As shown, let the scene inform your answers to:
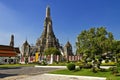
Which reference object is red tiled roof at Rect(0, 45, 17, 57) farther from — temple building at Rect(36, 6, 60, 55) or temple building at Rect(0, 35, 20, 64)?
temple building at Rect(36, 6, 60, 55)

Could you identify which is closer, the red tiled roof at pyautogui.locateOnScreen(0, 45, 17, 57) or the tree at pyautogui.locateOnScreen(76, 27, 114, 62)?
the tree at pyautogui.locateOnScreen(76, 27, 114, 62)

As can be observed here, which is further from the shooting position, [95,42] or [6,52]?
[6,52]

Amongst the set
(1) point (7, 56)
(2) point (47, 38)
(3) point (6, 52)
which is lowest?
(1) point (7, 56)

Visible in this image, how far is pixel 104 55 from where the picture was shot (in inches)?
1316

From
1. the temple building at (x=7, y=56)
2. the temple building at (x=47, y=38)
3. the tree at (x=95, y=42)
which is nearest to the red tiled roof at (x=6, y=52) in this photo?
the temple building at (x=7, y=56)

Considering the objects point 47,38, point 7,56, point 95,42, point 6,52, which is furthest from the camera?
point 47,38

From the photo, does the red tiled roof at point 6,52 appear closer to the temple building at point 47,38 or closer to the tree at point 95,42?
the temple building at point 47,38

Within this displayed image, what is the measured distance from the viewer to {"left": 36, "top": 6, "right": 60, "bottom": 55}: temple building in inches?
→ 4680

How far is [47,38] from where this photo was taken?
120562 mm

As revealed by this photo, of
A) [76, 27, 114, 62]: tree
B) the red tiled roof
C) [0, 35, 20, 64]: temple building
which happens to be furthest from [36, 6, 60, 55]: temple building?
[76, 27, 114, 62]: tree

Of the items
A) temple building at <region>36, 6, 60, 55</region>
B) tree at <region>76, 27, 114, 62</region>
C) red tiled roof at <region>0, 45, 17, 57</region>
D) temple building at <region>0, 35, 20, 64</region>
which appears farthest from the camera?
temple building at <region>36, 6, 60, 55</region>

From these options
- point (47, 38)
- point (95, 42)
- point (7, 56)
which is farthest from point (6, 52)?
point (95, 42)

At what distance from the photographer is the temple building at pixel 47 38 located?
4680 inches

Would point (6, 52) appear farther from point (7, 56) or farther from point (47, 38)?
point (47, 38)
